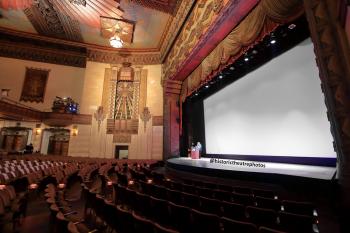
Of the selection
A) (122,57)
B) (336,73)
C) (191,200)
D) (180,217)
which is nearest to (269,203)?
(191,200)

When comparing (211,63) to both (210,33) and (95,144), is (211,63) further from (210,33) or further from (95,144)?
(95,144)

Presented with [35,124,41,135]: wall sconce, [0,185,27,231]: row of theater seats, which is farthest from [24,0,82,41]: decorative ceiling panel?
[0,185,27,231]: row of theater seats

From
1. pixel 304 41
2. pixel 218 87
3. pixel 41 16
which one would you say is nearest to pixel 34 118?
pixel 41 16

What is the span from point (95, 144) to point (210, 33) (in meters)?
9.36

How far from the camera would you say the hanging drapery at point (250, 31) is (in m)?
3.74

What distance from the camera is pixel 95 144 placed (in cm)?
1189

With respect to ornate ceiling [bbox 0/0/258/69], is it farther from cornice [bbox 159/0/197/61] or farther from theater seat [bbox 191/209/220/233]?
theater seat [bbox 191/209/220/233]

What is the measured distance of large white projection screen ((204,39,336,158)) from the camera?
4.71 meters

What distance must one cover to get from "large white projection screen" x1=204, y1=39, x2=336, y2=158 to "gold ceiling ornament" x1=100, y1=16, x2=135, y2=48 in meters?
5.92

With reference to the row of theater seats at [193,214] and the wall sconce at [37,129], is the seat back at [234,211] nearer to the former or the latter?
the row of theater seats at [193,214]

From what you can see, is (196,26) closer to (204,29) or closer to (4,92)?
A: (204,29)

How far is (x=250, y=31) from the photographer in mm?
4723

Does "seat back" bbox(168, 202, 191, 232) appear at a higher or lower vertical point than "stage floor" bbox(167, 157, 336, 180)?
lower

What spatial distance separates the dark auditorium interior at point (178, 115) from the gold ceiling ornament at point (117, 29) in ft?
0.23
